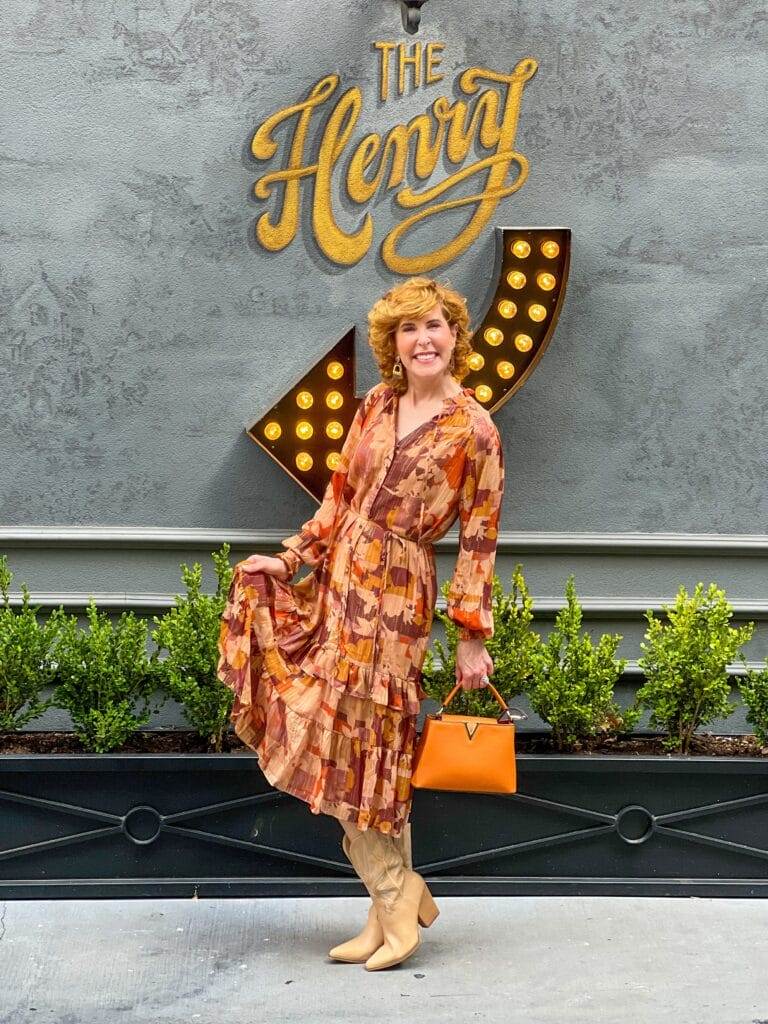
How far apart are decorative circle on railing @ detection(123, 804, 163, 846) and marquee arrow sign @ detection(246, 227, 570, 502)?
4.56 feet

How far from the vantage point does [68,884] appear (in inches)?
214

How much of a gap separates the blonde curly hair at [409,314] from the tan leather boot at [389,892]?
1.49m

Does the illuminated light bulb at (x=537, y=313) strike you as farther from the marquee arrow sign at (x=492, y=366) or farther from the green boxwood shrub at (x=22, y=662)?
the green boxwood shrub at (x=22, y=662)

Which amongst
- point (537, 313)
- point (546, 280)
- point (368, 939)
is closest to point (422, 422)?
point (537, 313)

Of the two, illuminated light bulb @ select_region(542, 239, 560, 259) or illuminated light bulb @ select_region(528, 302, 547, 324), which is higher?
illuminated light bulb @ select_region(542, 239, 560, 259)

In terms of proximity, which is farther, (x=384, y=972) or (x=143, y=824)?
(x=143, y=824)

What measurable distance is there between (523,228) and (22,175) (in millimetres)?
2007

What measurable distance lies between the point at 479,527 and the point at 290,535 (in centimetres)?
154

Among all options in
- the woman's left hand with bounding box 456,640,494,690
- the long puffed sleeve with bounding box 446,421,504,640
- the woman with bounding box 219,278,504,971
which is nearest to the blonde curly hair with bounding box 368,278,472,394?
the woman with bounding box 219,278,504,971

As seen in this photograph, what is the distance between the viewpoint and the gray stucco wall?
6039 millimetres

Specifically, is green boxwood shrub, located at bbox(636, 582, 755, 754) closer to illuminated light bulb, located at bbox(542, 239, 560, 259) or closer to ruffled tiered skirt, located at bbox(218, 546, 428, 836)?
ruffled tiered skirt, located at bbox(218, 546, 428, 836)

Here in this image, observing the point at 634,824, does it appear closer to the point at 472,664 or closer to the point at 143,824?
the point at 472,664

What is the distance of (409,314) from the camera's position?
15.9 ft

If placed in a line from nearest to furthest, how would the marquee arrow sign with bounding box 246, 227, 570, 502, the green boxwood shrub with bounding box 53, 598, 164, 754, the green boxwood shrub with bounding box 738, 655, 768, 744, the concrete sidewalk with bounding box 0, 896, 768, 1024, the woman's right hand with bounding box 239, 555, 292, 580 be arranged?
the concrete sidewalk with bounding box 0, 896, 768, 1024, the woman's right hand with bounding box 239, 555, 292, 580, the green boxwood shrub with bounding box 53, 598, 164, 754, the green boxwood shrub with bounding box 738, 655, 768, 744, the marquee arrow sign with bounding box 246, 227, 570, 502
